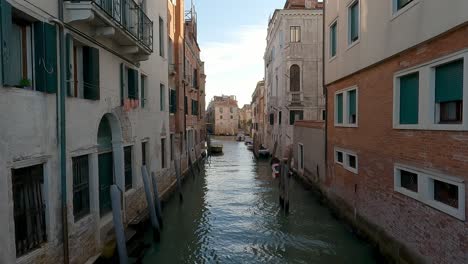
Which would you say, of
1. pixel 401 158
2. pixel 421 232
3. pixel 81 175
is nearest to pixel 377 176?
pixel 401 158

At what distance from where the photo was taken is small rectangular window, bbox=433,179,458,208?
5.36 metres

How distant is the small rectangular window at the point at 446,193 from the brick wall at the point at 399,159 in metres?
0.21

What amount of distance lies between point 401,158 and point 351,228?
3469 millimetres

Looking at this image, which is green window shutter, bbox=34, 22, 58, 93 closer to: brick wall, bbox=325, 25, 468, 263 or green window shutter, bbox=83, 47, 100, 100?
green window shutter, bbox=83, 47, 100, 100

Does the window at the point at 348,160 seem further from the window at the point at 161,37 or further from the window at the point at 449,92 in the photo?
the window at the point at 161,37

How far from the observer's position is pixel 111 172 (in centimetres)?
884

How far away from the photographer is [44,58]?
5270mm

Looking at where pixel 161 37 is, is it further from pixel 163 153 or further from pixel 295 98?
pixel 295 98

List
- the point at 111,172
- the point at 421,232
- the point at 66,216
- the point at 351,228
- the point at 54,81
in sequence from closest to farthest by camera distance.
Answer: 1. the point at 54,81
2. the point at 66,216
3. the point at 421,232
4. the point at 111,172
5. the point at 351,228

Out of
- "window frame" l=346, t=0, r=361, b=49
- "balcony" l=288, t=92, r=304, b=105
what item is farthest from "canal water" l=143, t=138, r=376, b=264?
"balcony" l=288, t=92, r=304, b=105

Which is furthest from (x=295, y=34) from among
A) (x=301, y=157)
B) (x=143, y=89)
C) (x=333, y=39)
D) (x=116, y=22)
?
(x=116, y=22)

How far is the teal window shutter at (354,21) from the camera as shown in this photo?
31.5 feet

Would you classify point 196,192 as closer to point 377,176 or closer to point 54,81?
point 377,176

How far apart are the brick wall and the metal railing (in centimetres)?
590
